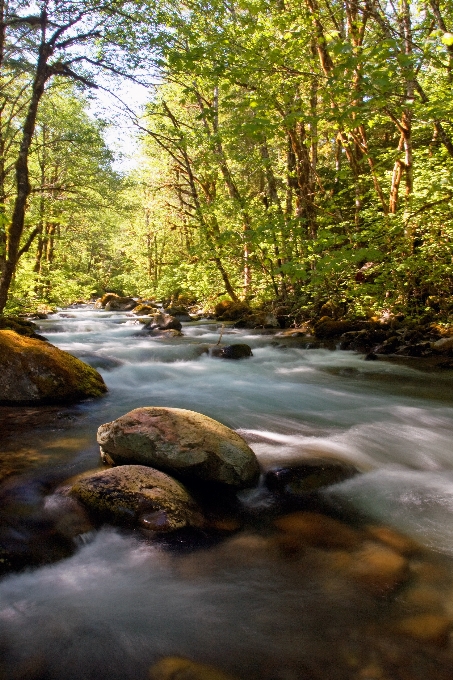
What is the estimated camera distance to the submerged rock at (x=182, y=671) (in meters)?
1.69

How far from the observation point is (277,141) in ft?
57.3

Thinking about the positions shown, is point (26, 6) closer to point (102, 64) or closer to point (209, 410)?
point (102, 64)

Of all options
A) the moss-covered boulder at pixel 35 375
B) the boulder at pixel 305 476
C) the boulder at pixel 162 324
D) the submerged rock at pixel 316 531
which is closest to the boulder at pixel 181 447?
the boulder at pixel 305 476

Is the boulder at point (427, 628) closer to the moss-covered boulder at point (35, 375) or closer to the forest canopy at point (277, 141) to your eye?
the forest canopy at point (277, 141)

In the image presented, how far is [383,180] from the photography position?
1155cm

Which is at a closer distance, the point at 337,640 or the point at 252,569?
the point at 337,640

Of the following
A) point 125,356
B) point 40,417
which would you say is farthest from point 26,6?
point 40,417

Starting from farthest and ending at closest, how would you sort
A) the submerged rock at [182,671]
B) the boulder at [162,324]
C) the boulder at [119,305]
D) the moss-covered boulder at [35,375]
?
the boulder at [119,305], the boulder at [162,324], the moss-covered boulder at [35,375], the submerged rock at [182,671]

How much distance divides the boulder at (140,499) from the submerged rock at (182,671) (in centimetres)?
90

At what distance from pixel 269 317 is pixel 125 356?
6.95 meters

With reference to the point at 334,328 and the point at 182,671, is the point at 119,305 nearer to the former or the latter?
the point at 334,328

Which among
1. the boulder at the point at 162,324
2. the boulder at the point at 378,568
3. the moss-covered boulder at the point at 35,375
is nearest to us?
the boulder at the point at 378,568

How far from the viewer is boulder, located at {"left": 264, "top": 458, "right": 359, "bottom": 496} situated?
3273 millimetres

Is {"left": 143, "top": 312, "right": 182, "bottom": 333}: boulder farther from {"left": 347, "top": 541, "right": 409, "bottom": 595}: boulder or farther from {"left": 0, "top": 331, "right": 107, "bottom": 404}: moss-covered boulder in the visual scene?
{"left": 347, "top": 541, "right": 409, "bottom": 595}: boulder
